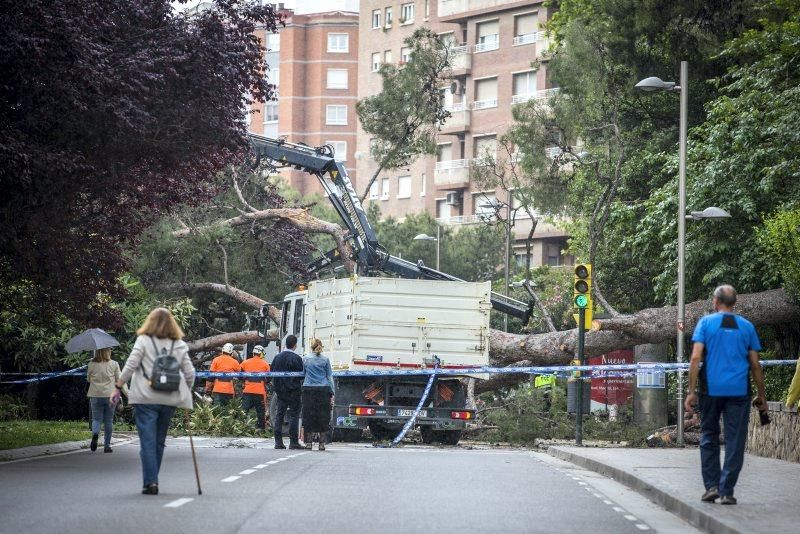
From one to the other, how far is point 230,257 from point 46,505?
89.4 feet

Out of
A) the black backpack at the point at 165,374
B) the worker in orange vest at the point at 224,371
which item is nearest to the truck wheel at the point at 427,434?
the worker in orange vest at the point at 224,371

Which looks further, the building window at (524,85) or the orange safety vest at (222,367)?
the building window at (524,85)

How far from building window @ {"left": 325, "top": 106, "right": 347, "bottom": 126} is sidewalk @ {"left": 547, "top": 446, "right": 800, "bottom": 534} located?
92.1 m

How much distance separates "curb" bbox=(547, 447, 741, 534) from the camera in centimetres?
1253

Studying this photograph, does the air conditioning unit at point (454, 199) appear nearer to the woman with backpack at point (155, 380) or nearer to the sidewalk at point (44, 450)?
the sidewalk at point (44, 450)

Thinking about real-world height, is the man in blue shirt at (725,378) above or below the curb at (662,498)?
above

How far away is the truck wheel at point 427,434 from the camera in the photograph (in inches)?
1160

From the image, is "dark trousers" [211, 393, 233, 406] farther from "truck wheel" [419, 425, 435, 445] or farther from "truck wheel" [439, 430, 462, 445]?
"truck wheel" [439, 430, 462, 445]

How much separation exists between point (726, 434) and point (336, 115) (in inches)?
4106

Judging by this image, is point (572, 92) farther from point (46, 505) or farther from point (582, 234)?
point (46, 505)

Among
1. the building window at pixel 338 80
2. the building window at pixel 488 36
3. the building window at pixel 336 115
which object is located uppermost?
the building window at pixel 338 80

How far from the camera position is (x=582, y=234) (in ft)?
160

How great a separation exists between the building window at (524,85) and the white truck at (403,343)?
189ft

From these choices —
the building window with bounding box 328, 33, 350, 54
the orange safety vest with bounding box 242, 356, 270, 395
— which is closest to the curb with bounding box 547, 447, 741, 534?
the orange safety vest with bounding box 242, 356, 270, 395
